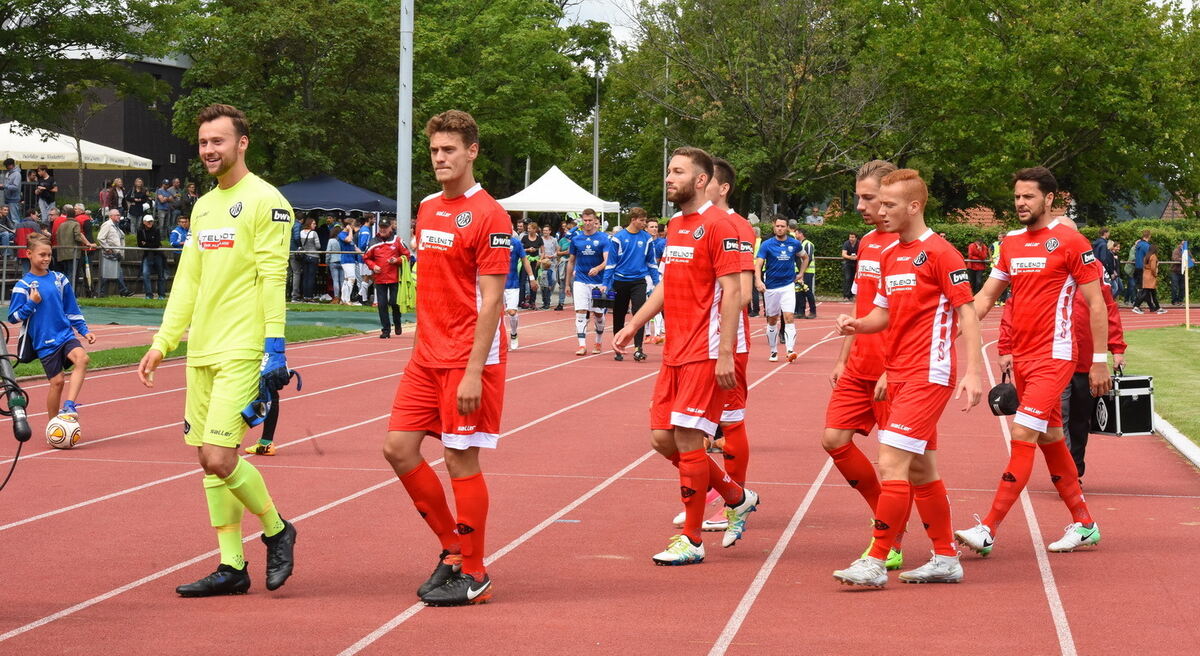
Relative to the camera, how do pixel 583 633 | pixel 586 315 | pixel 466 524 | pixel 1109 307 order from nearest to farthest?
pixel 583 633 < pixel 466 524 < pixel 1109 307 < pixel 586 315

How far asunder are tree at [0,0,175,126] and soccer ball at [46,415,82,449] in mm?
21543

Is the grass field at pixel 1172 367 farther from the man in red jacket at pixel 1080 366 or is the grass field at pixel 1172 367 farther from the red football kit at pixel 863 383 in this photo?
the red football kit at pixel 863 383

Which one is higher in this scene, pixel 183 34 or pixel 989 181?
pixel 183 34

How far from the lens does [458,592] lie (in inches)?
246

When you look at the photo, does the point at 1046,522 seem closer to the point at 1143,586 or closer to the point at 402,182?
the point at 1143,586

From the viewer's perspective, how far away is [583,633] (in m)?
5.85

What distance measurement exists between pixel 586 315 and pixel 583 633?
1502 cm

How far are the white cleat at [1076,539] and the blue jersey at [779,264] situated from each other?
11.8 meters

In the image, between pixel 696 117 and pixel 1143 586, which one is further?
pixel 696 117

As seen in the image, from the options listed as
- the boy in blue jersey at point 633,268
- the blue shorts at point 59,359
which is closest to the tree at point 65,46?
the boy in blue jersey at point 633,268

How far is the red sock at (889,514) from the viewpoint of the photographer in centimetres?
665

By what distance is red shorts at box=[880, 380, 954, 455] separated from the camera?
6.68 meters

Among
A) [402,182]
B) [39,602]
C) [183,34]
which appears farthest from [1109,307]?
[183,34]

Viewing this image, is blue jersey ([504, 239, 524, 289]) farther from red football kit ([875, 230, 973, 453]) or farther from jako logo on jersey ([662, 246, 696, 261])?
red football kit ([875, 230, 973, 453])
